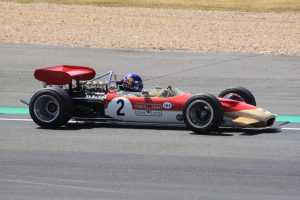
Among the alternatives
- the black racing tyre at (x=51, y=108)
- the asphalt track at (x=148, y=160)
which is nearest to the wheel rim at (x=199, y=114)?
the asphalt track at (x=148, y=160)

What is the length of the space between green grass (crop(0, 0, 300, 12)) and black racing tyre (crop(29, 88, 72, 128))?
26.8 metres

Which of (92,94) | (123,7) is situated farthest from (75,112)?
(123,7)

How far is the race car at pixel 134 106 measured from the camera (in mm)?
13016

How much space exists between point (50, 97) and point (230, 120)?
2663 mm

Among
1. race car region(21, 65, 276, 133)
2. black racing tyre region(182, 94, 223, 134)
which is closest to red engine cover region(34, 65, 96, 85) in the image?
race car region(21, 65, 276, 133)

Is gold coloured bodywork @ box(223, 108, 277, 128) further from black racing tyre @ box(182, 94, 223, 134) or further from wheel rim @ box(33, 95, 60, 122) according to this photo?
wheel rim @ box(33, 95, 60, 122)

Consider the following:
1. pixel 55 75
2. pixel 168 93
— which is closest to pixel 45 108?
pixel 55 75

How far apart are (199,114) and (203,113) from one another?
0.06 meters

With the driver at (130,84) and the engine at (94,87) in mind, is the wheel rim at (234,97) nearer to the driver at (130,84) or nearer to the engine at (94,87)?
the driver at (130,84)

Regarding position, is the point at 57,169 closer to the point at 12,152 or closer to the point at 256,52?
the point at 12,152

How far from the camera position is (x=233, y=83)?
63.1ft

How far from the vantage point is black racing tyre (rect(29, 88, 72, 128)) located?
13547 mm

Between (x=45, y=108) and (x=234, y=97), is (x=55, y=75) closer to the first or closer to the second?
(x=45, y=108)

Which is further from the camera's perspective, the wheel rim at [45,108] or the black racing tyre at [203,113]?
the wheel rim at [45,108]
